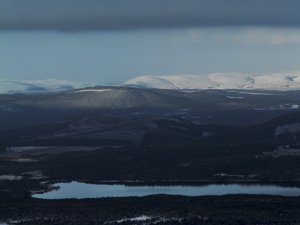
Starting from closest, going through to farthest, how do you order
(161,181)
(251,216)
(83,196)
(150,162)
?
1. (251,216)
2. (83,196)
3. (161,181)
4. (150,162)

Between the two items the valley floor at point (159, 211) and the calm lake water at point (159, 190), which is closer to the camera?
the valley floor at point (159, 211)

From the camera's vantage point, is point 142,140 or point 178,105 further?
point 178,105

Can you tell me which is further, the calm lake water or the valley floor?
the calm lake water

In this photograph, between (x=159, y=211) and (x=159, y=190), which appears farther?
(x=159, y=190)

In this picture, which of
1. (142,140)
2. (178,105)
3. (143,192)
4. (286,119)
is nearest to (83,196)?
(143,192)

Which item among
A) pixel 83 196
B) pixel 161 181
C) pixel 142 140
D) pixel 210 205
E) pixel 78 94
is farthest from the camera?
pixel 78 94

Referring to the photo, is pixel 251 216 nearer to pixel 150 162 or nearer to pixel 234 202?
pixel 234 202

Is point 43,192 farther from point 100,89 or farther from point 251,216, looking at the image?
point 100,89
